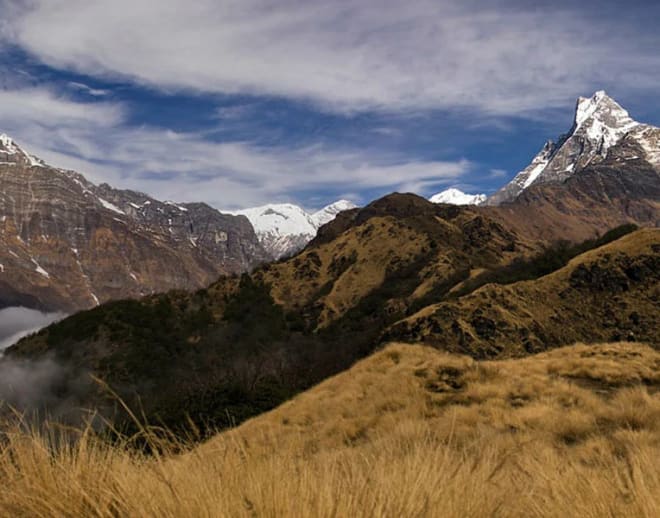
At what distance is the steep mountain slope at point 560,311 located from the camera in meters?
87.9

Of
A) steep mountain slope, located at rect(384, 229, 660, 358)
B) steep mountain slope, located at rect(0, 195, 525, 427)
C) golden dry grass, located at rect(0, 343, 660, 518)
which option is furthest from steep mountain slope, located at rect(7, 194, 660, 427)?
golden dry grass, located at rect(0, 343, 660, 518)

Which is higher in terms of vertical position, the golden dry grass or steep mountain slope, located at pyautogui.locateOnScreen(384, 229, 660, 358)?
the golden dry grass

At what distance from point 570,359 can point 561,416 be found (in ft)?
22.4

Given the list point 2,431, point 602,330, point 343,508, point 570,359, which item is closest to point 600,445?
point 343,508

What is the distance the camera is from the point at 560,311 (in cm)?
9762

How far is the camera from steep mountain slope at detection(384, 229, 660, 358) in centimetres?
8794

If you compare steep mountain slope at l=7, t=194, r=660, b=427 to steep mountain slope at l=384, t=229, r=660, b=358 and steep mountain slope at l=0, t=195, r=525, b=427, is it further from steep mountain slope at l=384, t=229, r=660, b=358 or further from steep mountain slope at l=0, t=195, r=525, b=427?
steep mountain slope at l=0, t=195, r=525, b=427

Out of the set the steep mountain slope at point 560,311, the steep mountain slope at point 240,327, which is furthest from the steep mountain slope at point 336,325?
the steep mountain slope at point 240,327

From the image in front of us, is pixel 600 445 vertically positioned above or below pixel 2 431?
below

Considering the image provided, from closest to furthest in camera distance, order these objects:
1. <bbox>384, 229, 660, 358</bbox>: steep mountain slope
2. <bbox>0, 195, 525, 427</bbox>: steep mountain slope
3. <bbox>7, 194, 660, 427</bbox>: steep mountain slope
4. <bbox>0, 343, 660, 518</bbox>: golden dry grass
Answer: <bbox>0, 343, 660, 518</bbox>: golden dry grass
<bbox>7, 194, 660, 427</bbox>: steep mountain slope
<bbox>384, 229, 660, 358</bbox>: steep mountain slope
<bbox>0, 195, 525, 427</bbox>: steep mountain slope

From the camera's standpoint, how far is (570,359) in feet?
51.5

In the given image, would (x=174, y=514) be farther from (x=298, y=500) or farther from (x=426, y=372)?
(x=426, y=372)

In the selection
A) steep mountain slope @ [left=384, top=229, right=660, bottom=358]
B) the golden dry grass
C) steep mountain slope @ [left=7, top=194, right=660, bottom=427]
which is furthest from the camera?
steep mountain slope @ [left=384, top=229, right=660, bottom=358]

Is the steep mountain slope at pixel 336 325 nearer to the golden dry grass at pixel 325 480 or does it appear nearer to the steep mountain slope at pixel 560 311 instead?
the steep mountain slope at pixel 560 311
